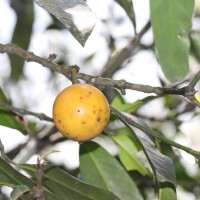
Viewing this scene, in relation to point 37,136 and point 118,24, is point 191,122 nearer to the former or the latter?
point 37,136

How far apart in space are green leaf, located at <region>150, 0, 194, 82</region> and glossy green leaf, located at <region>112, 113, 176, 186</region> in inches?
8.6

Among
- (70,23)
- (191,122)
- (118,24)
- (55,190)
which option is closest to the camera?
(70,23)

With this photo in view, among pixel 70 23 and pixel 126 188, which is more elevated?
pixel 70 23

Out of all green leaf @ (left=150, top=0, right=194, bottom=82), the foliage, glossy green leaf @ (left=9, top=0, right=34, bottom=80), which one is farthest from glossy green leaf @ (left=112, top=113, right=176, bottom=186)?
glossy green leaf @ (left=9, top=0, right=34, bottom=80)

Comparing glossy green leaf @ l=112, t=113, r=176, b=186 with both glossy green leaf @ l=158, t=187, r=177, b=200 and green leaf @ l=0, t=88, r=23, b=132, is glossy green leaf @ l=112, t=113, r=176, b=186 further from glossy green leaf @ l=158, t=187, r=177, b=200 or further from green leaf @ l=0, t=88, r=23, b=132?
green leaf @ l=0, t=88, r=23, b=132

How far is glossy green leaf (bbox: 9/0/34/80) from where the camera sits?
2.02m

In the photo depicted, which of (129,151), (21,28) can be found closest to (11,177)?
(129,151)

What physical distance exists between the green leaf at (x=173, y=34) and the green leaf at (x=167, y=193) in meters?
0.28

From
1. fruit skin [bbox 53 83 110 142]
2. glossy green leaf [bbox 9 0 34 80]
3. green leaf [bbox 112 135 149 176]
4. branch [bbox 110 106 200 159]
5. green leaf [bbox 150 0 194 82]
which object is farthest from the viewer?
glossy green leaf [bbox 9 0 34 80]

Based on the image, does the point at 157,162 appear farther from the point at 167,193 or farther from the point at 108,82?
the point at 108,82

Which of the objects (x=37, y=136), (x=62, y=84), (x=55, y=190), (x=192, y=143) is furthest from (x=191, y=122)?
(x=62, y=84)

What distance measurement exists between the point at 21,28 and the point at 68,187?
0.97 meters

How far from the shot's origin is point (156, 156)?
114cm

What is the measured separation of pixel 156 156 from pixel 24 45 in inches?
40.2
